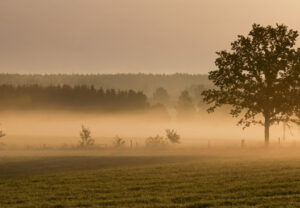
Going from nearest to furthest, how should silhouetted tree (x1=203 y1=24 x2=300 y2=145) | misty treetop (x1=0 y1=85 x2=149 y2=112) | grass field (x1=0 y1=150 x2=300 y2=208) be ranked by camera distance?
grass field (x1=0 y1=150 x2=300 y2=208)
silhouetted tree (x1=203 y1=24 x2=300 y2=145)
misty treetop (x1=0 y1=85 x2=149 y2=112)

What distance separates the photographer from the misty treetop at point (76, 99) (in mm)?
155000

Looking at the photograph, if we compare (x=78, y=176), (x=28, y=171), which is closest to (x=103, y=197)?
(x=78, y=176)

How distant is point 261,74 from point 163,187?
127 ft

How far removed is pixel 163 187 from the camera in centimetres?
3192

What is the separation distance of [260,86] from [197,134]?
8406 cm

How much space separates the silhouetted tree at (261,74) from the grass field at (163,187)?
955 inches

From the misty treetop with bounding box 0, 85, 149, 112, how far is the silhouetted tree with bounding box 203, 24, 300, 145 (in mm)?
86412

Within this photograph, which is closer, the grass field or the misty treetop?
the grass field

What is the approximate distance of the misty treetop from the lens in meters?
155

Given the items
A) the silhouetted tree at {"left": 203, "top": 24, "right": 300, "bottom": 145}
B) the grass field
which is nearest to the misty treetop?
the silhouetted tree at {"left": 203, "top": 24, "right": 300, "bottom": 145}

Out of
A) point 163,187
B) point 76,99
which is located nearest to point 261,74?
point 163,187

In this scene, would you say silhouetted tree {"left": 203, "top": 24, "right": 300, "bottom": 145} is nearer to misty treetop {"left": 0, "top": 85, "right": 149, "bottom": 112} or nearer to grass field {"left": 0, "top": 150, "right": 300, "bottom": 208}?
grass field {"left": 0, "top": 150, "right": 300, "bottom": 208}

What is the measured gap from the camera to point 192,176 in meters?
37.0

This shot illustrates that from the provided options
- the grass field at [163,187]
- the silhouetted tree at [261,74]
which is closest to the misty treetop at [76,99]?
the silhouetted tree at [261,74]
